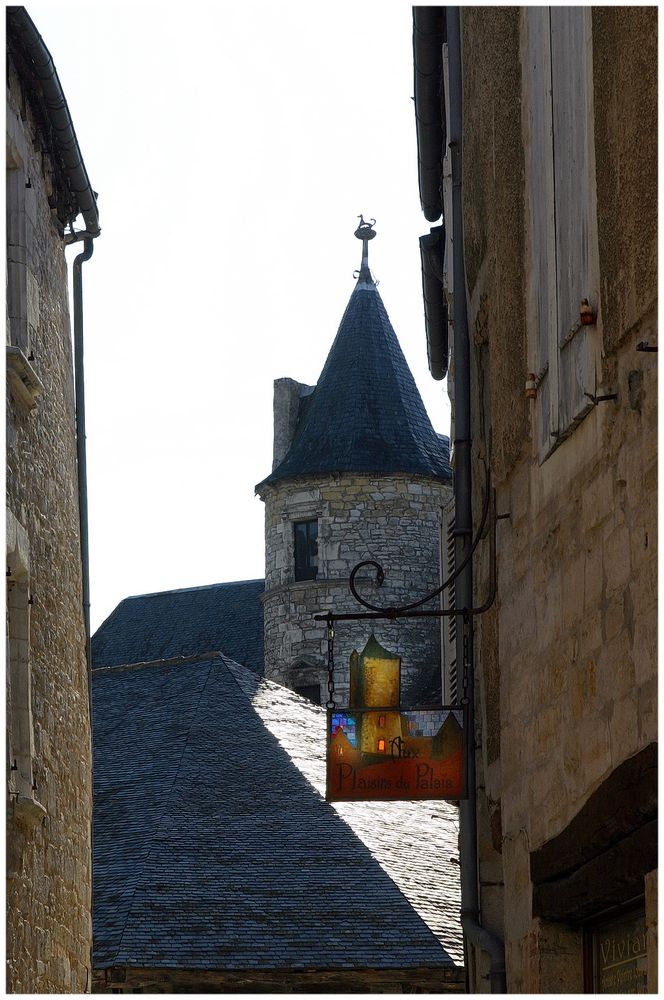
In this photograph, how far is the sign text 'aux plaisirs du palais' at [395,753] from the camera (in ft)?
25.7

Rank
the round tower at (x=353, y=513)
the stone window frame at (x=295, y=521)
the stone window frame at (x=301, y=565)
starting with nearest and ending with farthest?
the round tower at (x=353, y=513) < the stone window frame at (x=295, y=521) < the stone window frame at (x=301, y=565)

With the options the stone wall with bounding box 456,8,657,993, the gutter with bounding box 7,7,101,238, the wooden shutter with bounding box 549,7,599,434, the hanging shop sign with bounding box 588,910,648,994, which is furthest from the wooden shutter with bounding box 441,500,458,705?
the wooden shutter with bounding box 549,7,599,434

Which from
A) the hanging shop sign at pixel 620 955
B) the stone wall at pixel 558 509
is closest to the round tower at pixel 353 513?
the stone wall at pixel 558 509

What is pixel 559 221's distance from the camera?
6207 mm

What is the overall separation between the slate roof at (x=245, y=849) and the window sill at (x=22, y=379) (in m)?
7.43

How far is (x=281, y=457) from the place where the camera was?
33.1 meters

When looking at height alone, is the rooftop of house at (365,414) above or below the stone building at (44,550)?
above

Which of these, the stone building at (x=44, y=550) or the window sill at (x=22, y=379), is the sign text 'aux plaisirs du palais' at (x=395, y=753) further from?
the window sill at (x=22, y=379)

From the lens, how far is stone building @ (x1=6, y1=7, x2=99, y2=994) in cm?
877

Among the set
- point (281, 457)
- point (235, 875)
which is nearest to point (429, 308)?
point (235, 875)

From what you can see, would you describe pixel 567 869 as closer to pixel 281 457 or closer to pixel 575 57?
pixel 575 57

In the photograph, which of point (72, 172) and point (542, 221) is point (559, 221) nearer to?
point (542, 221)

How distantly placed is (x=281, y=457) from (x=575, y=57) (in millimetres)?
27216

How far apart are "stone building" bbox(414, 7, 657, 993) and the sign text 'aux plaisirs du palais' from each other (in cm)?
23
